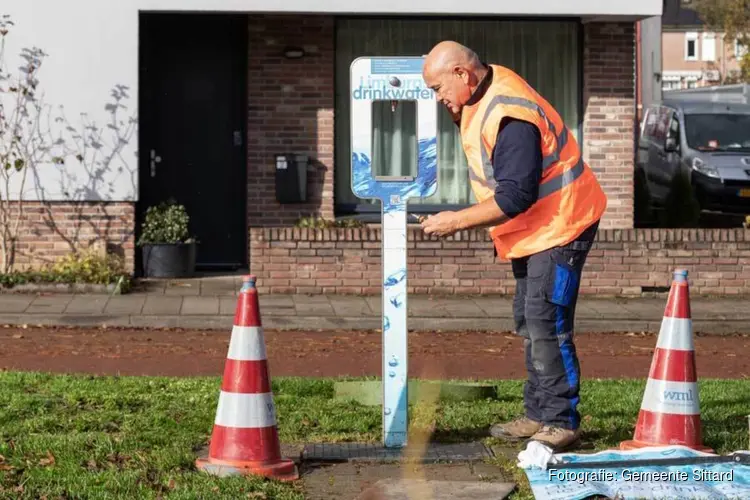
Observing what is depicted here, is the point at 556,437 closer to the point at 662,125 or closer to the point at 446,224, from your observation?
the point at 446,224

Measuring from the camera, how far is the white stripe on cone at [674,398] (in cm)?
621

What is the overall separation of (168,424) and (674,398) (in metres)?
2.54

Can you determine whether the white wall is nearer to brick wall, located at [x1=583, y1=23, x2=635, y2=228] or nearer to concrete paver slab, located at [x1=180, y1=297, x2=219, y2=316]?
concrete paver slab, located at [x1=180, y1=297, x2=219, y2=316]

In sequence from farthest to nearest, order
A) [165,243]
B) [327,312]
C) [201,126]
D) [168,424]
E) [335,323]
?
[201,126] → [165,243] → [327,312] → [335,323] → [168,424]

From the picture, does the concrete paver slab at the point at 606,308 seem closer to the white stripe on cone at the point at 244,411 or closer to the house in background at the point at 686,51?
the white stripe on cone at the point at 244,411

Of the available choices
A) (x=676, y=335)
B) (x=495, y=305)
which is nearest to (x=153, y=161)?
(x=495, y=305)

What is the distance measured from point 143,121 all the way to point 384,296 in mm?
9584

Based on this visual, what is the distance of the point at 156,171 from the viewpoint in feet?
51.3

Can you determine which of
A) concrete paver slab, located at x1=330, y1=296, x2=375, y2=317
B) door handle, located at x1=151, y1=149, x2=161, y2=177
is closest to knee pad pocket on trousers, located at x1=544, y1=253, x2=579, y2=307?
concrete paver slab, located at x1=330, y1=296, x2=375, y2=317

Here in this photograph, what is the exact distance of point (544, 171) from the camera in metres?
6.21

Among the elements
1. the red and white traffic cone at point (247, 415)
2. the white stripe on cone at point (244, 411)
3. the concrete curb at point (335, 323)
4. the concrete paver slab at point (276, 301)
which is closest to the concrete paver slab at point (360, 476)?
the red and white traffic cone at point (247, 415)

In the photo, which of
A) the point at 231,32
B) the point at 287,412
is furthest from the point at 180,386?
the point at 231,32

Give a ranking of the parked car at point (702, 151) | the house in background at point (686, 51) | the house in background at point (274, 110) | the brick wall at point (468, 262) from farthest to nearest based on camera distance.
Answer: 1. the house in background at point (686, 51)
2. the parked car at point (702, 151)
3. the house in background at point (274, 110)
4. the brick wall at point (468, 262)

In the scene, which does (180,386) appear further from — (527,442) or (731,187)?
(731,187)
